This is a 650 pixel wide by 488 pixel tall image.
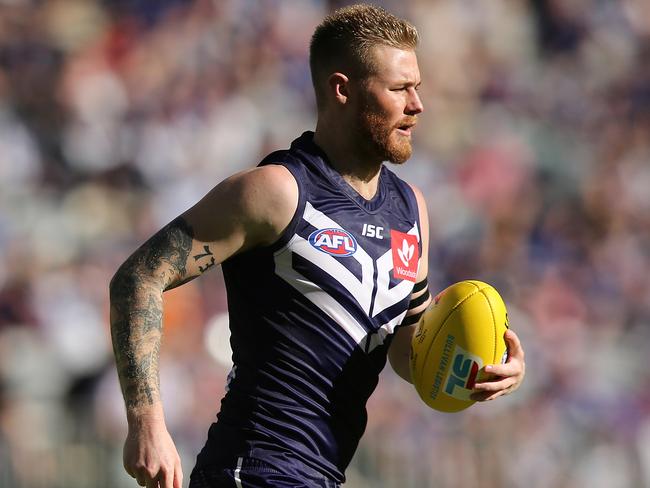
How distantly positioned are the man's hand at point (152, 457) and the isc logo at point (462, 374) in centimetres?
119

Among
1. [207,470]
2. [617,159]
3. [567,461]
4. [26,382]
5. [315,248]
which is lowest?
[567,461]

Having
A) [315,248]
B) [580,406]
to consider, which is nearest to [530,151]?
[580,406]

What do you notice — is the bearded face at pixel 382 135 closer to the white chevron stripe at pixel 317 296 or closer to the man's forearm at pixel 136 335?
the white chevron stripe at pixel 317 296

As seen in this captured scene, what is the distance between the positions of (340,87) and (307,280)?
85 cm

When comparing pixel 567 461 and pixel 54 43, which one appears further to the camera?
pixel 54 43

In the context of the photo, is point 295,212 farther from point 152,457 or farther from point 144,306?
point 152,457

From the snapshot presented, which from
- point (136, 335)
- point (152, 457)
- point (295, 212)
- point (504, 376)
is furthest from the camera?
point (504, 376)

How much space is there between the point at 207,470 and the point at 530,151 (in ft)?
22.2

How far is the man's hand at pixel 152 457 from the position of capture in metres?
3.29

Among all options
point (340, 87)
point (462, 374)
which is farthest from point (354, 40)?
point (462, 374)

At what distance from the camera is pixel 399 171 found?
933 centimetres

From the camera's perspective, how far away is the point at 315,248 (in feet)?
12.7

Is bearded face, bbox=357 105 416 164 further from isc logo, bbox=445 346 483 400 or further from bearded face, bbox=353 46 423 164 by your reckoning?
isc logo, bbox=445 346 483 400

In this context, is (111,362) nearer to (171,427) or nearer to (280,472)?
(171,427)
